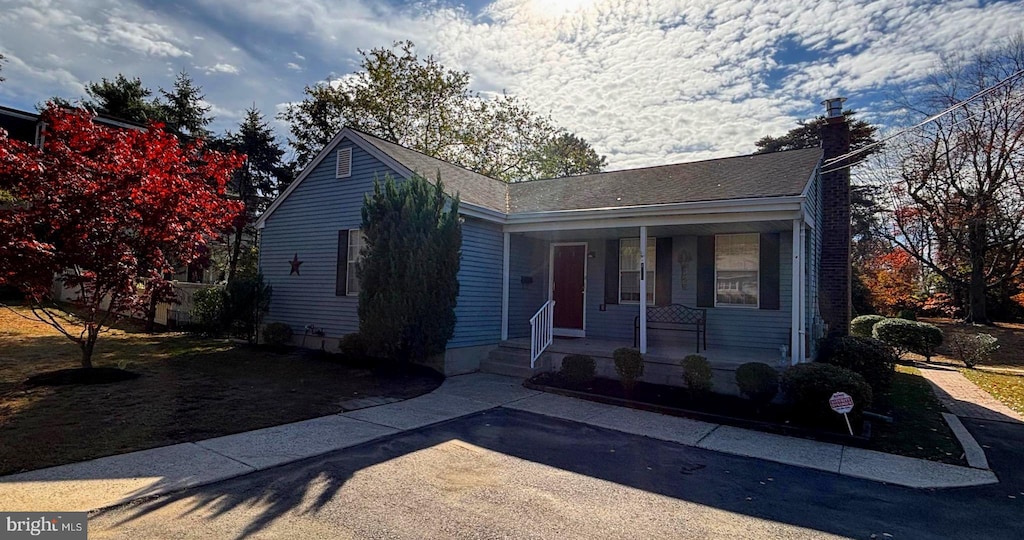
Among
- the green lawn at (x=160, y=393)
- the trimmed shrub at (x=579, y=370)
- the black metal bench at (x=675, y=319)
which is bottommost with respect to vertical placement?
the green lawn at (x=160, y=393)

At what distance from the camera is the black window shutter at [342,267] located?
34.1 feet

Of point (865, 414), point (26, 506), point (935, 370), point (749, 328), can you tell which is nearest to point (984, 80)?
point (935, 370)

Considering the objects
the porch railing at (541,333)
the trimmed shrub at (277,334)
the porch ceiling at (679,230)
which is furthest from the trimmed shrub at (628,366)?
the trimmed shrub at (277,334)

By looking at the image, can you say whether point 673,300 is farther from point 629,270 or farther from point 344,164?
point 344,164

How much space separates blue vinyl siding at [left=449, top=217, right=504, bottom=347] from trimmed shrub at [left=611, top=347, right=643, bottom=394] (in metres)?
3.09

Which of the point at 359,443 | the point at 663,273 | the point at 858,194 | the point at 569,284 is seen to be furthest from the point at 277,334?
the point at 858,194

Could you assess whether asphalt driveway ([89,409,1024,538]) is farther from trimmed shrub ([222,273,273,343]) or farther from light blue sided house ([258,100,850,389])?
trimmed shrub ([222,273,273,343])

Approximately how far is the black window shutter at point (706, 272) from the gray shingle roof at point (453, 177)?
4011mm

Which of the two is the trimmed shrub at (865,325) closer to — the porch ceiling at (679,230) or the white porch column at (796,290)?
the porch ceiling at (679,230)

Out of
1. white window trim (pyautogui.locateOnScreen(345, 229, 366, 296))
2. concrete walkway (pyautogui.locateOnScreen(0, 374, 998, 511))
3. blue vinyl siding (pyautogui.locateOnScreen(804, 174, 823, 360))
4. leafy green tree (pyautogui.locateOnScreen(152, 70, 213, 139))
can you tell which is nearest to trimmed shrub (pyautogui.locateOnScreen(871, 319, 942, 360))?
blue vinyl siding (pyautogui.locateOnScreen(804, 174, 823, 360))

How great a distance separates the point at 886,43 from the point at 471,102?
765 inches

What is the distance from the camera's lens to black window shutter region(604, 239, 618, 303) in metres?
10.2

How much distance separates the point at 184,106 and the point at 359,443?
25.0 m

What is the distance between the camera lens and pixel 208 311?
12.2 meters
